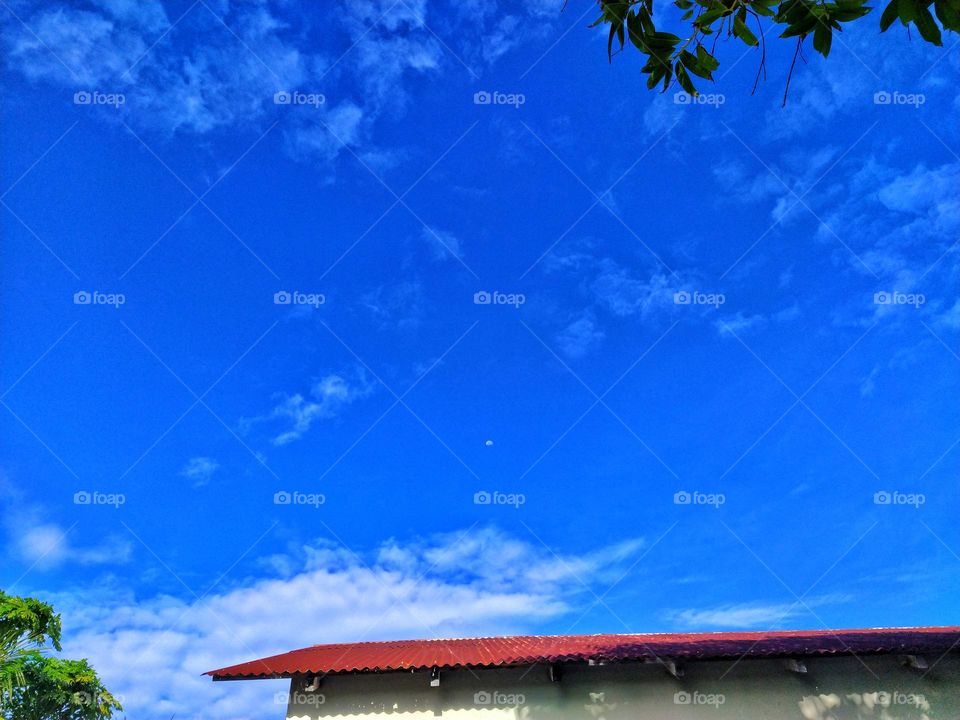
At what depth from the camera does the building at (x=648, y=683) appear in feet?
25.8

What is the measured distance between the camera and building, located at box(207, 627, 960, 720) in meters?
7.88

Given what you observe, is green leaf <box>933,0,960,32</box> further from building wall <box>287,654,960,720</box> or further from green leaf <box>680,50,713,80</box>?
building wall <box>287,654,960,720</box>

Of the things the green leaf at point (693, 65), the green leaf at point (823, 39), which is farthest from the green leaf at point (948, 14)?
the green leaf at point (693, 65)

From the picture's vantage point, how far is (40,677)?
14336 millimetres

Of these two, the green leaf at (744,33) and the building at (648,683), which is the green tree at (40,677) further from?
the green leaf at (744,33)

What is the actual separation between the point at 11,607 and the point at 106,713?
7127 mm

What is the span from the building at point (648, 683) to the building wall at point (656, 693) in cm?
1

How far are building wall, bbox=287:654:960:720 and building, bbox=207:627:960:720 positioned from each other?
0.01m

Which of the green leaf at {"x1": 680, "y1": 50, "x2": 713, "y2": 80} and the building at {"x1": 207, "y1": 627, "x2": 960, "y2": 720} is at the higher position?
the green leaf at {"x1": 680, "y1": 50, "x2": 713, "y2": 80}

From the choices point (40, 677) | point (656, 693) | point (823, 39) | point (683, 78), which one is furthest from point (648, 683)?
point (40, 677)

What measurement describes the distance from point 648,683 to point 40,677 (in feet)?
47.8

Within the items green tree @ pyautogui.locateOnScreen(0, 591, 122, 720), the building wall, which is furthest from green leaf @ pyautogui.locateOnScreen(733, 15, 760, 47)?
green tree @ pyautogui.locateOnScreen(0, 591, 122, 720)

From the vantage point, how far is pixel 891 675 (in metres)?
8.16

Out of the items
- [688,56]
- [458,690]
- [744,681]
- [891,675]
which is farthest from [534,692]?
[688,56]
